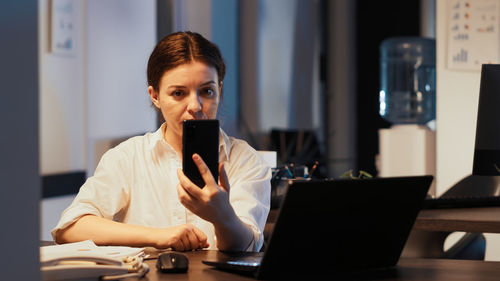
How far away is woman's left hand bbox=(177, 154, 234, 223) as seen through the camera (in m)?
1.31

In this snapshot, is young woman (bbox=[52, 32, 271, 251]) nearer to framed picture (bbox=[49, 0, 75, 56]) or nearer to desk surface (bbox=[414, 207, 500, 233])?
desk surface (bbox=[414, 207, 500, 233])

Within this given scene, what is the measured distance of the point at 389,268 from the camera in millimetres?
1302

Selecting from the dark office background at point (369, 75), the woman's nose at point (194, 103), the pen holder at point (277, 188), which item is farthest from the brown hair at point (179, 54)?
the dark office background at point (369, 75)

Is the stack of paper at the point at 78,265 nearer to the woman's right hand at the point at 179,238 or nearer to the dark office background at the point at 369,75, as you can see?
the woman's right hand at the point at 179,238

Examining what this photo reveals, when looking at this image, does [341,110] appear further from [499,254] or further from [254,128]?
[499,254]

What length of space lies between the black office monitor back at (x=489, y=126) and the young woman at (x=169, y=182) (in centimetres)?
62

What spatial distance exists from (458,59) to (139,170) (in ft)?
8.98

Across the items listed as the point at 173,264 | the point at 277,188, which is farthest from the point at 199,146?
the point at 277,188

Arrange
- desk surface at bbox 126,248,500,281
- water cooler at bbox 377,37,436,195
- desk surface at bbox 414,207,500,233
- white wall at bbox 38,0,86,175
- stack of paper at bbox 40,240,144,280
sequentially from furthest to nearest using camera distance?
water cooler at bbox 377,37,436,195, white wall at bbox 38,0,86,175, desk surface at bbox 414,207,500,233, desk surface at bbox 126,248,500,281, stack of paper at bbox 40,240,144,280

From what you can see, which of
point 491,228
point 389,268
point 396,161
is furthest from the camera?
point 396,161

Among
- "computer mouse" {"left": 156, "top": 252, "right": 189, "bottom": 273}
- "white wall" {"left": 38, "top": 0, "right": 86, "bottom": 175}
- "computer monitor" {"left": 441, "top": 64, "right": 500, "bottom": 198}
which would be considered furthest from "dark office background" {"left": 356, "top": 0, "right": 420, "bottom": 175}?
"computer mouse" {"left": 156, "top": 252, "right": 189, "bottom": 273}

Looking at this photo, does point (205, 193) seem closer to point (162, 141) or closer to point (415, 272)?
point (415, 272)

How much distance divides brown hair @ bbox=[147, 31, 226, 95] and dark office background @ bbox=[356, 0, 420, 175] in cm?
515

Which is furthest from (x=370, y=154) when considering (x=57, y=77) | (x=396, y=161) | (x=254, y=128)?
(x=57, y=77)
